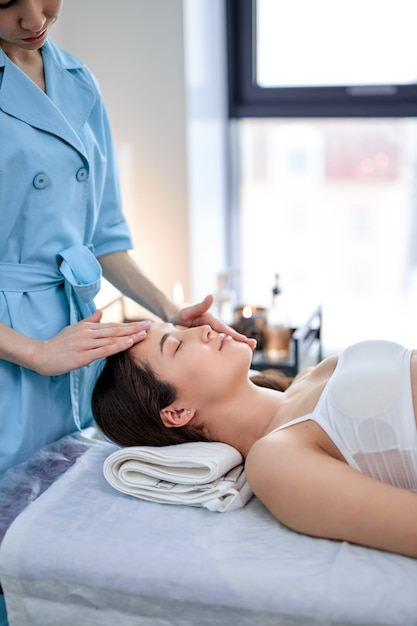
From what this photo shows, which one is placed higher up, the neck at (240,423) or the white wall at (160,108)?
the white wall at (160,108)

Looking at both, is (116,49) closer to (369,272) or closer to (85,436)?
(369,272)

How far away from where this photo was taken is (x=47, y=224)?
5.24 ft

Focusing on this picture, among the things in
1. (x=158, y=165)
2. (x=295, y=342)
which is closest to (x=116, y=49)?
(x=158, y=165)

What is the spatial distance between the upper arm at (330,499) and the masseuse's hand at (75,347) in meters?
0.38

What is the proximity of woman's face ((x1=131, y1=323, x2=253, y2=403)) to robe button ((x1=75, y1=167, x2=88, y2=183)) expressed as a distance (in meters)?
0.36

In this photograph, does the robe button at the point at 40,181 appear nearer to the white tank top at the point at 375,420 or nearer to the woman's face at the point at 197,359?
the woman's face at the point at 197,359

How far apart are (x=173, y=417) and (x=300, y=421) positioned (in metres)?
0.29

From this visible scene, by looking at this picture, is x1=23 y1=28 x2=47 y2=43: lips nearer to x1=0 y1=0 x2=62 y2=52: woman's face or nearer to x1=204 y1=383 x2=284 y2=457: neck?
x1=0 y1=0 x2=62 y2=52: woman's face

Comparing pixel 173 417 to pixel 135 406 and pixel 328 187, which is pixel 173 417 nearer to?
pixel 135 406

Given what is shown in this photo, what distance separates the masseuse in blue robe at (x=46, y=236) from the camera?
1.50 metres

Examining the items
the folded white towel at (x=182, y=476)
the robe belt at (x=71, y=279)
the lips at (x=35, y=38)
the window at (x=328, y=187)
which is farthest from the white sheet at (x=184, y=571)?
the window at (x=328, y=187)

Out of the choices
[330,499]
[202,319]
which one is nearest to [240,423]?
[202,319]

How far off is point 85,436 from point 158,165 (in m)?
1.51

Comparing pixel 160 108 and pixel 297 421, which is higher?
pixel 160 108
